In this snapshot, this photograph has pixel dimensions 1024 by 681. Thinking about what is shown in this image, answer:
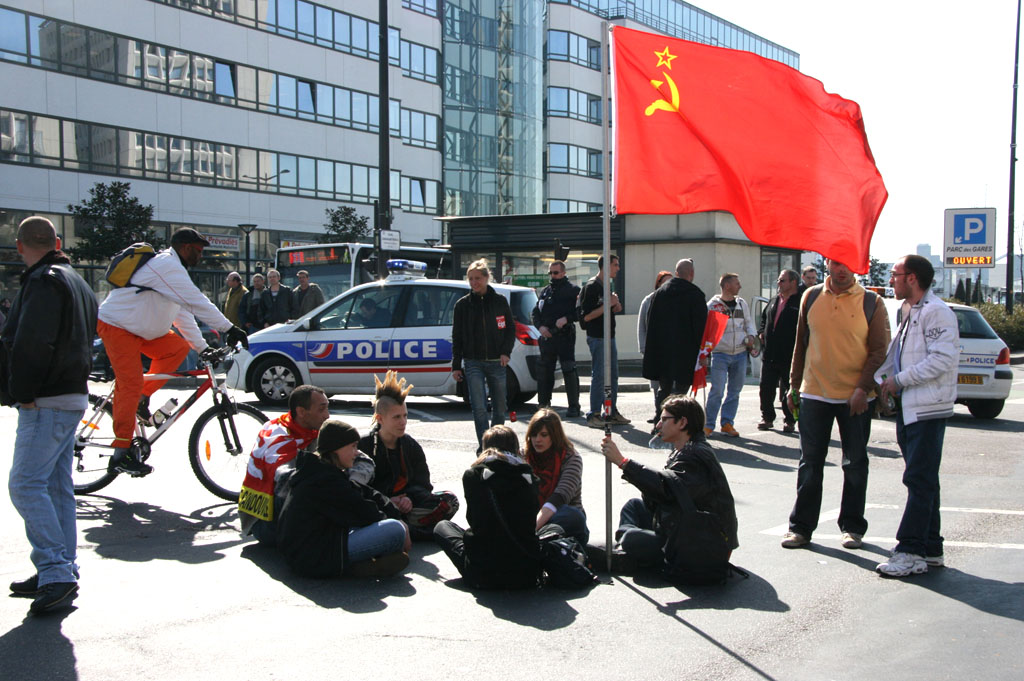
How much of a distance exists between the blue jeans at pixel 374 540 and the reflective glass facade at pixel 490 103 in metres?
47.5

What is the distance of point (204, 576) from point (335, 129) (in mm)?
41367

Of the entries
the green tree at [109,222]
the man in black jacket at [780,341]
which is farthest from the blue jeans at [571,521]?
the green tree at [109,222]

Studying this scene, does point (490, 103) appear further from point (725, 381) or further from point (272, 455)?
point (272, 455)

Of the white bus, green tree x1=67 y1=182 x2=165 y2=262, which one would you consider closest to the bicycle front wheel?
the white bus

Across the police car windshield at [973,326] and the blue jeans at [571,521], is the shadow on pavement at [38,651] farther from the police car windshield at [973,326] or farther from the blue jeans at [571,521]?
the police car windshield at [973,326]

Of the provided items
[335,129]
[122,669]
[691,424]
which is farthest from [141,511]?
[335,129]

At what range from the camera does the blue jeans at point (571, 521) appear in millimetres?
5605

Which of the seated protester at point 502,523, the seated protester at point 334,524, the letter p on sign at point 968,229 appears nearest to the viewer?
the seated protester at point 502,523

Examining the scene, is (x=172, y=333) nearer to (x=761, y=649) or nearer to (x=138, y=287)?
(x=138, y=287)

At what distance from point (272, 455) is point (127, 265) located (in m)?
2.08

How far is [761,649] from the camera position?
430 centimetres

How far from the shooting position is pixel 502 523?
16.6 ft

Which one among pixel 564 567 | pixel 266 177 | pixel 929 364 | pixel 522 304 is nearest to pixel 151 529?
pixel 564 567

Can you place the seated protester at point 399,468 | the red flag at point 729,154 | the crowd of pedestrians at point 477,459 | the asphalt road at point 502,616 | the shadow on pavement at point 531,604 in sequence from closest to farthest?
1. the asphalt road at point 502,616
2. the shadow on pavement at point 531,604
3. the crowd of pedestrians at point 477,459
4. the red flag at point 729,154
5. the seated protester at point 399,468
